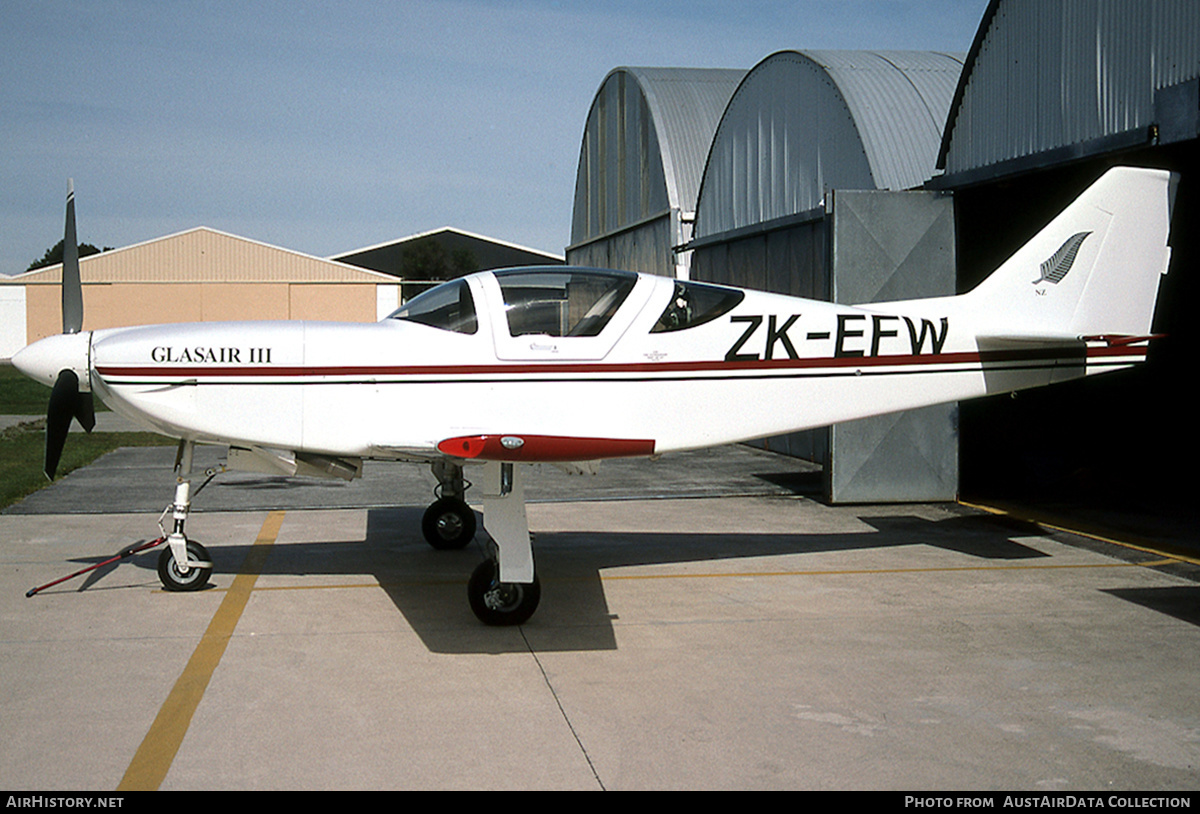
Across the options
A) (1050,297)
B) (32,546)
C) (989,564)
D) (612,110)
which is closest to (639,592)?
(989,564)

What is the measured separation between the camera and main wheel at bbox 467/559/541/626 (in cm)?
670

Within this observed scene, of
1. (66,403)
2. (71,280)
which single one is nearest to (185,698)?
(66,403)

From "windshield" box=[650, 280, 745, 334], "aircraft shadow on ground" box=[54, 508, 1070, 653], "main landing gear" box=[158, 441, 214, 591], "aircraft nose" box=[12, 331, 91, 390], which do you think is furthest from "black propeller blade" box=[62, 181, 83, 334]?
A: "windshield" box=[650, 280, 745, 334]

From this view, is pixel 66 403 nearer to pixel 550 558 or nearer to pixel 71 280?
pixel 71 280

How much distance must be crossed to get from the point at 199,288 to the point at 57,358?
161ft

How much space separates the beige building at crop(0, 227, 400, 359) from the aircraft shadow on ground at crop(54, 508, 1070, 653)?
45.2 metres

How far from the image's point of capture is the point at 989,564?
8.58 meters

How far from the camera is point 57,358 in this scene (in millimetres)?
6863

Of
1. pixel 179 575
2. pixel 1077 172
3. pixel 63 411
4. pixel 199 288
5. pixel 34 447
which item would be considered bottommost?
pixel 179 575

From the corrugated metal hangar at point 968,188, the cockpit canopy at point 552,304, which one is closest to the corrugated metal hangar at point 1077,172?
the corrugated metal hangar at point 968,188

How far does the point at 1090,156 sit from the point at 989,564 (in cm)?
382

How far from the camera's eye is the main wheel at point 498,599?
6.70 meters

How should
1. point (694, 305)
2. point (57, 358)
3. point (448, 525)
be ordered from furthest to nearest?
point (448, 525) → point (694, 305) → point (57, 358)

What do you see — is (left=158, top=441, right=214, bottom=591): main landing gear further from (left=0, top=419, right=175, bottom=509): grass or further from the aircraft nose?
(left=0, top=419, right=175, bottom=509): grass
